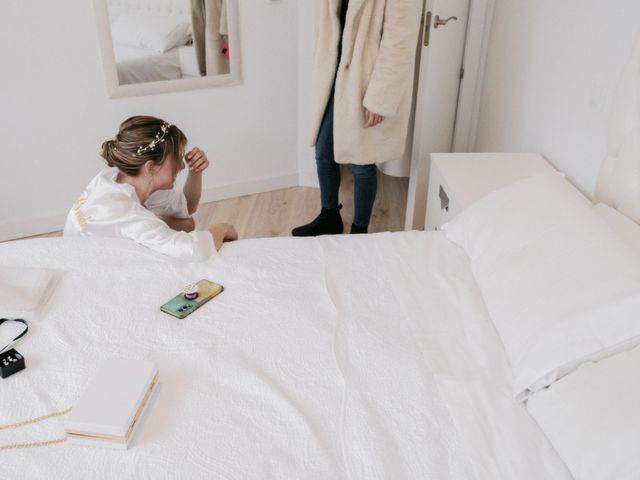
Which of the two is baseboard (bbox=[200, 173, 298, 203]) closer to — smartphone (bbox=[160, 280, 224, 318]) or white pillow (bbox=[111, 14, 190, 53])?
white pillow (bbox=[111, 14, 190, 53])

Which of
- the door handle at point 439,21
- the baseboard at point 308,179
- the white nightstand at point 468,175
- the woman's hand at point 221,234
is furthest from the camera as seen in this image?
the baseboard at point 308,179

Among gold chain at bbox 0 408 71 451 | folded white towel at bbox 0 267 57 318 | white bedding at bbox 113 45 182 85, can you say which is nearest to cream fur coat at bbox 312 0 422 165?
white bedding at bbox 113 45 182 85

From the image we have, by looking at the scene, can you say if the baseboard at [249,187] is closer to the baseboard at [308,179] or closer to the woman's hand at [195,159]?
the baseboard at [308,179]

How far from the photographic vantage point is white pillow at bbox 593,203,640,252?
142cm

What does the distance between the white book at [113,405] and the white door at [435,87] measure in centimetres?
169

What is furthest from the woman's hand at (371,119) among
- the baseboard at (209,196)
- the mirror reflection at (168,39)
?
the baseboard at (209,196)

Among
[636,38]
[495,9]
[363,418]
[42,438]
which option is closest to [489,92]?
[495,9]

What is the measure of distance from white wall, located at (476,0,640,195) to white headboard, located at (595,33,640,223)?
0.14 m

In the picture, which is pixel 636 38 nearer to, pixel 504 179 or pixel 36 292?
pixel 504 179

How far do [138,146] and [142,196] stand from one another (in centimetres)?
16

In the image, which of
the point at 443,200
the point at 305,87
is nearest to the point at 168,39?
the point at 305,87

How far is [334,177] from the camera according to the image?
2717 millimetres

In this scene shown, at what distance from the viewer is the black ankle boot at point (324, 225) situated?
275 cm

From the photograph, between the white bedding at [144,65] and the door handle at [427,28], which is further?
the white bedding at [144,65]
